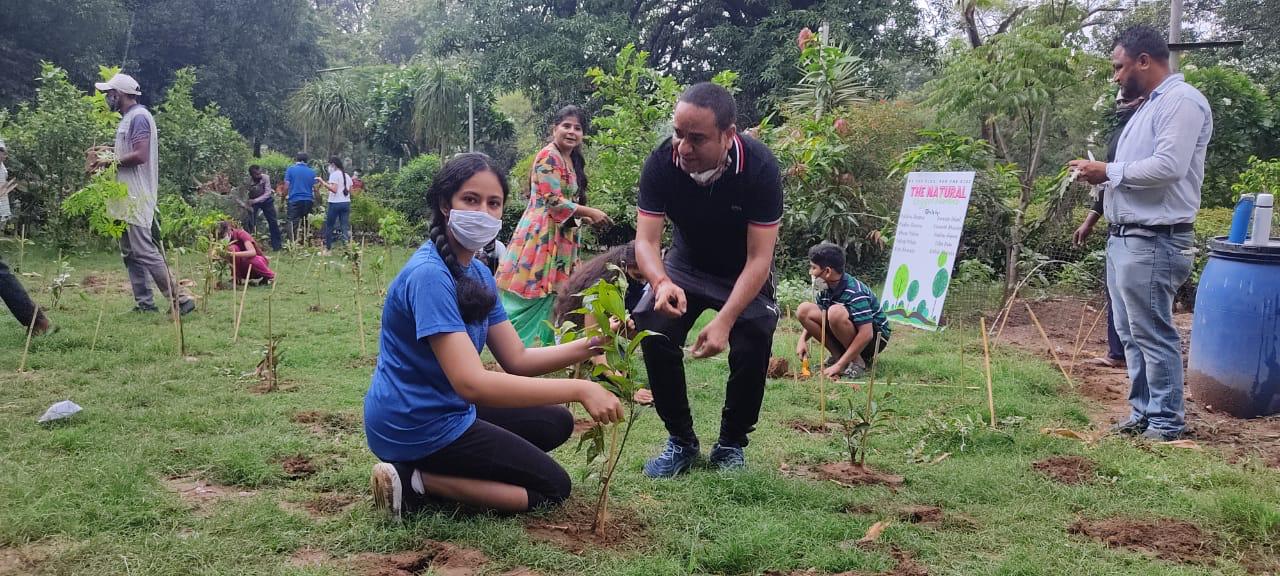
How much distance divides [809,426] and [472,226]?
7.39 feet

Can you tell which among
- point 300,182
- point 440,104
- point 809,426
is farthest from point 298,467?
point 440,104

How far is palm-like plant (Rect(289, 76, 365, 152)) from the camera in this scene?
25.4 meters

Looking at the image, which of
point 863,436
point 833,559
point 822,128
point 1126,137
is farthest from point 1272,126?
point 833,559

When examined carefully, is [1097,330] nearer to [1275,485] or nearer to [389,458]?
[1275,485]

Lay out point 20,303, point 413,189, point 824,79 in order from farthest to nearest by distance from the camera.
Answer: point 413,189 < point 824,79 < point 20,303

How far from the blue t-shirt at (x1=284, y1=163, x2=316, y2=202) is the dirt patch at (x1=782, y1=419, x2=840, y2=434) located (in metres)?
11.4

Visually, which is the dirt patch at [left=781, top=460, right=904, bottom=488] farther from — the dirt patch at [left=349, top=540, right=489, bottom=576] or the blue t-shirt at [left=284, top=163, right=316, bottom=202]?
the blue t-shirt at [left=284, top=163, right=316, bottom=202]

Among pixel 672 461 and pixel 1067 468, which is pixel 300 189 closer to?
pixel 672 461

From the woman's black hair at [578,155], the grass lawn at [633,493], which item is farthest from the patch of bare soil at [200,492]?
the woman's black hair at [578,155]

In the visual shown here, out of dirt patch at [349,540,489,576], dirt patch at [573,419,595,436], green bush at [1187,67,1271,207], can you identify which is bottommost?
dirt patch at [573,419,595,436]

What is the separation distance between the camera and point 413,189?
17484mm

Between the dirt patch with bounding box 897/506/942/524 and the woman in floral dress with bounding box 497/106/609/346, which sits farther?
the woman in floral dress with bounding box 497/106/609/346

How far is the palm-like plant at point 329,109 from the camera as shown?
83.3 ft

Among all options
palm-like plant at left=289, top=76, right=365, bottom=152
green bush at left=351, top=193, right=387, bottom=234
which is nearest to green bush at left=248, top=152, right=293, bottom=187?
palm-like plant at left=289, top=76, right=365, bottom=152
